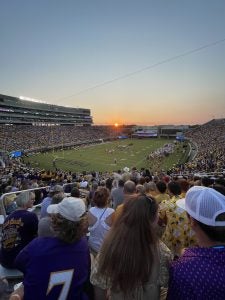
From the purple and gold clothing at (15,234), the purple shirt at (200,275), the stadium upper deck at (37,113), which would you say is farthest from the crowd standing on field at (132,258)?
the stadium upper deck at (37,113)

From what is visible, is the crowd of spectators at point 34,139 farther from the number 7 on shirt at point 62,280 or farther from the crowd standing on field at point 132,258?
the number 7 on shirt at point 62,280

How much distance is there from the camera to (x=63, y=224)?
10.0ft

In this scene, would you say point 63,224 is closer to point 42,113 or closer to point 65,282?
point 65,282

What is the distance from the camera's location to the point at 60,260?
9.35 ft

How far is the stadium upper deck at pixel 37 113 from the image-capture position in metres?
125

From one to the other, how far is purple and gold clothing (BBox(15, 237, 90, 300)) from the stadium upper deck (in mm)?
124527

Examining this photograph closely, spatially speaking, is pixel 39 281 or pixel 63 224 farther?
pixel 63 224

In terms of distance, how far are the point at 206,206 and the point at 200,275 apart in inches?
20.1

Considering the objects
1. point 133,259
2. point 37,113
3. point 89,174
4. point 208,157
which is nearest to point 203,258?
point 133,259

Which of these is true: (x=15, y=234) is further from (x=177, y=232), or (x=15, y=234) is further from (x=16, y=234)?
(x=177, y=232)

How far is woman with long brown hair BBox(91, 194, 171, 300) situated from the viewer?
7.75 ft

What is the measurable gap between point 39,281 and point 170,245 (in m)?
2.10

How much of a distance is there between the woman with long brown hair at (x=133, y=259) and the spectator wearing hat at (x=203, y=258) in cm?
15

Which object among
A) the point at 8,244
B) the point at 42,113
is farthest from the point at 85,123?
the point at 8,244
